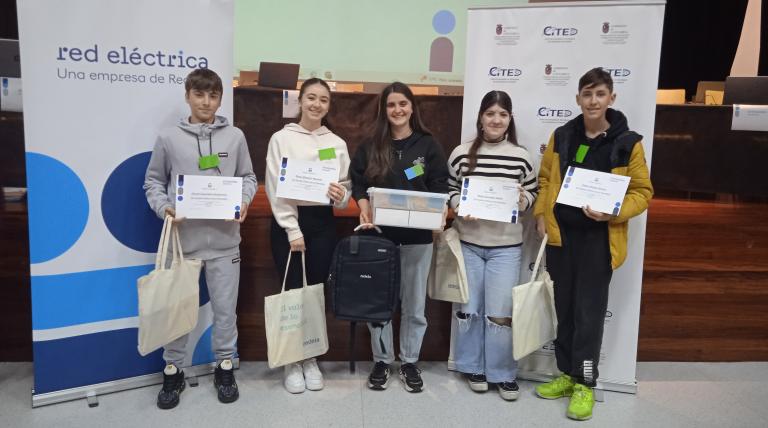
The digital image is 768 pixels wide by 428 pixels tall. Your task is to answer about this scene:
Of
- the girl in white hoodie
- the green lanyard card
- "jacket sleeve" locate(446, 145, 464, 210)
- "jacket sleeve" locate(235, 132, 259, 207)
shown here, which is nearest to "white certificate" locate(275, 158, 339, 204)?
the girl in white hoodie

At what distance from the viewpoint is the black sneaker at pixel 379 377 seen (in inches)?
104

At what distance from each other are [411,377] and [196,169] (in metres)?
1.45

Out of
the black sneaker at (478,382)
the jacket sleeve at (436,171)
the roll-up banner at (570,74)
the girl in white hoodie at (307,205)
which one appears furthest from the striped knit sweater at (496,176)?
the black sneaker at (478,382)

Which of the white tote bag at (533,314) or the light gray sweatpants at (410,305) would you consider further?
the light gray sweatpants at (410,305)

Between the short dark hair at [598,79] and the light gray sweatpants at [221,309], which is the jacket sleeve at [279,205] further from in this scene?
the short dark hair at [598,79]

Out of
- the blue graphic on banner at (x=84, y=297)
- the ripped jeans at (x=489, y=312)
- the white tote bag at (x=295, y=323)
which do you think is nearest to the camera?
the blue graphic on banner at (x=84, y=297)

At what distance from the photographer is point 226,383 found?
2.52 metres

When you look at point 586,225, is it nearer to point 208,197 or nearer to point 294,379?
point 294,379

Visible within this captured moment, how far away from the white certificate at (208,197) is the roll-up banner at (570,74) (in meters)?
1.23

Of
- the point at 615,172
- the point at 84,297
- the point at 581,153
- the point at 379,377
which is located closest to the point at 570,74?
the point at 581,153

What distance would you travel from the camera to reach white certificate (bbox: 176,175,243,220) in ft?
7.50

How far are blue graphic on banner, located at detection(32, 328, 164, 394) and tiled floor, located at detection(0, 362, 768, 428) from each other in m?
0.10

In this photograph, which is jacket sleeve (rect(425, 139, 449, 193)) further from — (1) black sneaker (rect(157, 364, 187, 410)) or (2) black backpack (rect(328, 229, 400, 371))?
(1) black sneaker (rect(157, 364, 187, 410))

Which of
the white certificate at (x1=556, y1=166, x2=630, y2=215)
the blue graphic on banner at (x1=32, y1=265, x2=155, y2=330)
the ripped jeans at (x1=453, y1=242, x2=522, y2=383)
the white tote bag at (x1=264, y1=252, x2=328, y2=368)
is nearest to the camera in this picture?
the white certificate at (x1=556, y1=166, x2=630, y2=215)
